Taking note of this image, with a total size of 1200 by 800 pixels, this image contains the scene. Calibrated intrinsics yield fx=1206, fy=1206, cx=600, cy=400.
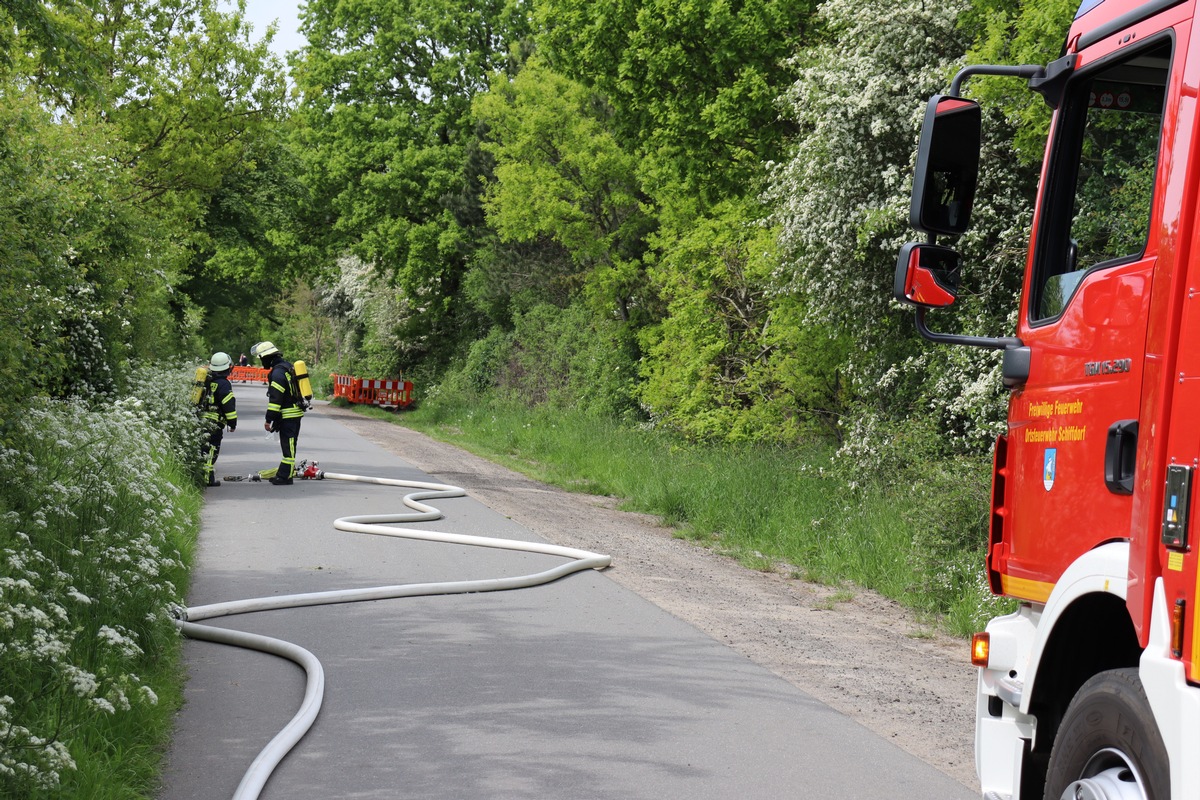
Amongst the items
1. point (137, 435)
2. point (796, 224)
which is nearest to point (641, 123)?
point (796, 224)

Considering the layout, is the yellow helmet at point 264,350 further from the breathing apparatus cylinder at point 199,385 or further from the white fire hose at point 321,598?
the white fire hose at point 321,598

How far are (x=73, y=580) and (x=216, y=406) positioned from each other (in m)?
9.87

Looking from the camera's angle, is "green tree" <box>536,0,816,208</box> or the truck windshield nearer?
the truck windshield

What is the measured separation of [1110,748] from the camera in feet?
10.4

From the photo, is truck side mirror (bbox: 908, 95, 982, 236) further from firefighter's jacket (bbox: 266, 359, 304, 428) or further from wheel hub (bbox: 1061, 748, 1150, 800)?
firefighter's jacket (bbox: 266, 359, 304, 428)

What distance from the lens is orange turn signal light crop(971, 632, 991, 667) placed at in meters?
4.11

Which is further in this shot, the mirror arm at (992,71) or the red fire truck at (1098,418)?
the mirror arm at (992,71)

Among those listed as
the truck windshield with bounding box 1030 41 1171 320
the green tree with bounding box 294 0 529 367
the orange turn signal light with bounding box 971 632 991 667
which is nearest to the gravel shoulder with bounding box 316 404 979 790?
the orange turn signal light with bounding box 971 632 991 667

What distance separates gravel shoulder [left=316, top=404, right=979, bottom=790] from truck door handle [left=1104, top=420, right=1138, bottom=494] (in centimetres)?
224

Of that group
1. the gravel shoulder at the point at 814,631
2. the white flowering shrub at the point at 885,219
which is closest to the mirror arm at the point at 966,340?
the gravel shoulder at the point at 814,631

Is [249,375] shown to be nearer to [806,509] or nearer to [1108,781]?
[806,509]

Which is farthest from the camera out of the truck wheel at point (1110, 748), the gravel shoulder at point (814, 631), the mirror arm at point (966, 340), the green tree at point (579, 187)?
the green tree at point (579, 187)

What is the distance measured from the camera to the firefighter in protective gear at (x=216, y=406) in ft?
51.6

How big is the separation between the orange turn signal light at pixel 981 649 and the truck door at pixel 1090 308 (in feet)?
0.64
